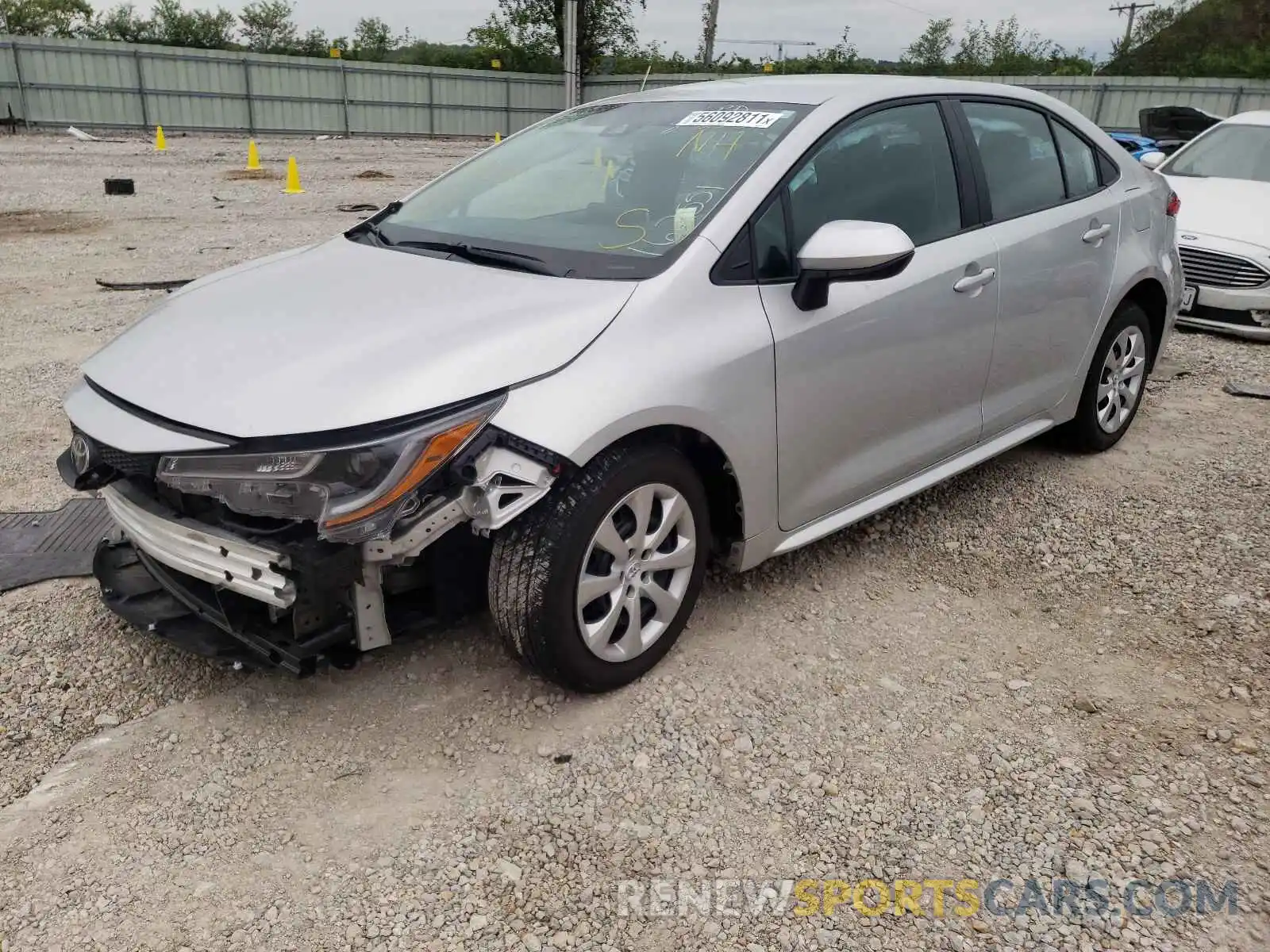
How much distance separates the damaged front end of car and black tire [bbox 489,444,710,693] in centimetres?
10

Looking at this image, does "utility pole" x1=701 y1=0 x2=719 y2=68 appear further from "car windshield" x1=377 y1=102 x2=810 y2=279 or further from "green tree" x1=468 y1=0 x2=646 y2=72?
"car windshield" x1=377 y1=102 x2=810 y2=279

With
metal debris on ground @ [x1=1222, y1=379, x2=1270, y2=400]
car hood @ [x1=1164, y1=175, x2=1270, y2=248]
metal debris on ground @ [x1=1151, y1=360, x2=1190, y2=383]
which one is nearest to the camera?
metal debris on ground @ [x1=1222, y1=379, x2=1270, y2=400]

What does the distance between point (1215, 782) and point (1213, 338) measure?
574 centimetres

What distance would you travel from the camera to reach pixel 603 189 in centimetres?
340

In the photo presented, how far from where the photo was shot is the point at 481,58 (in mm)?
40375

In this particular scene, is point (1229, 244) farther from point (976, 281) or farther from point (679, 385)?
point (679, 385)

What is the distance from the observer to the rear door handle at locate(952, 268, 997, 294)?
359 cm

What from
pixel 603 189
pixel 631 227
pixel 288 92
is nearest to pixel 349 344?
pixel 631 227

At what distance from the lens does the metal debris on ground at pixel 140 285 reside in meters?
7.95

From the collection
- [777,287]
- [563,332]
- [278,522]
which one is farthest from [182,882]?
[777,287]

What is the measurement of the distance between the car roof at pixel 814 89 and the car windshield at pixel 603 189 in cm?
8

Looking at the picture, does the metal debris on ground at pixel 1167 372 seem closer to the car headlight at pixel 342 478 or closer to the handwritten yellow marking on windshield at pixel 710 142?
the handwritten yellow marking on windshield at pixel 710 142

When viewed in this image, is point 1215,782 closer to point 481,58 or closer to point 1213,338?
→ point 1213,338

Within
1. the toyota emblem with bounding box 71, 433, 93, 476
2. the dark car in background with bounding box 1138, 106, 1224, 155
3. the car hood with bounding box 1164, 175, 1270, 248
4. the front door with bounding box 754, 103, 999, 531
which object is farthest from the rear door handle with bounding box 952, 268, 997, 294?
the dark car in background with bounding box 1138, 106, 1224, 155
